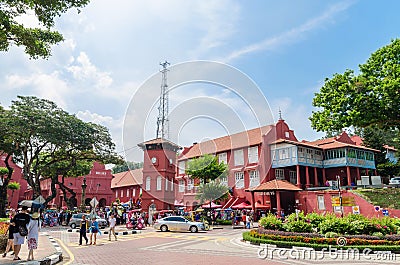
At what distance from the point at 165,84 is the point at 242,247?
644 inches

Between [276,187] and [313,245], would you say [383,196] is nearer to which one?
[276,187]

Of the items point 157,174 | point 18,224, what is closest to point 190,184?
point 157,174

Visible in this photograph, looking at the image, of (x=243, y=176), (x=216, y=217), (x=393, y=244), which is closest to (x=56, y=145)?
(x=216, y=217)

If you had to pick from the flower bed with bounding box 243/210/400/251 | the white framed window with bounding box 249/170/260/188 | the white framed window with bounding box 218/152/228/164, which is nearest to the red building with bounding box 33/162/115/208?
the white framed window with bounding box 218/152/228/164

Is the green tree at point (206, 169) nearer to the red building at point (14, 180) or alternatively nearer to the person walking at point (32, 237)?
the person walking at point (32, 237)

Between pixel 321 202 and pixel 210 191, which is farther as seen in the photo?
pixel 210 191

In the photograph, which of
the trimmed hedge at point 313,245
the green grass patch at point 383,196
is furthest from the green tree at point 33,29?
the green grass patch at point 383,196

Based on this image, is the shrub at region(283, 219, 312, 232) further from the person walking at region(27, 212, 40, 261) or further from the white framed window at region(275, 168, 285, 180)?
the white framed window at region(275, 168, 285, 180)

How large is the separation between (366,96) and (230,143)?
2157cm

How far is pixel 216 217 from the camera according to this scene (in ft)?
115

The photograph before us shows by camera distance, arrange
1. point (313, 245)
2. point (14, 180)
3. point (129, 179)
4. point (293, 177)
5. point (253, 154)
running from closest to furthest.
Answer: point (313, 245) → point (293, 177) → point (253, 154) → point (14, 180) → point (129, 179)

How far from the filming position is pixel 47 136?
3155 cm

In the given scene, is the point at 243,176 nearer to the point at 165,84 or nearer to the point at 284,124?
the point at 284,124

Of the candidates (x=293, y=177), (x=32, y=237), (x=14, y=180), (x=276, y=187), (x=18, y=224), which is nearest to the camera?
(x=18, y=224)
